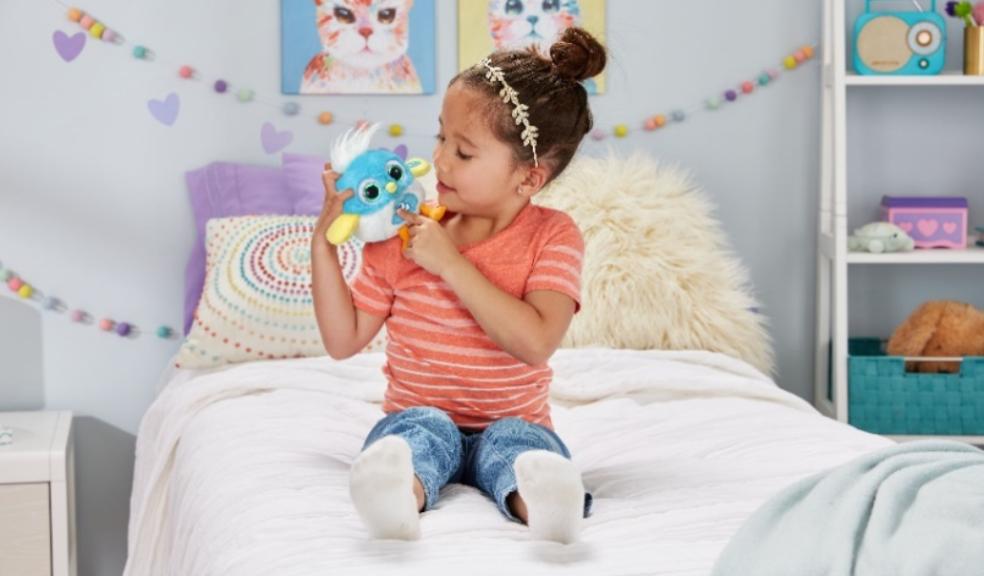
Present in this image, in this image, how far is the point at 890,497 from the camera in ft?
4.44

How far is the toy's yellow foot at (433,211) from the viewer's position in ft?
6.45

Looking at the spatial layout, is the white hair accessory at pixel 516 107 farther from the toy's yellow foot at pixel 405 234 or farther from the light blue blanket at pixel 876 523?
the light blue blanket at pixel 876 523

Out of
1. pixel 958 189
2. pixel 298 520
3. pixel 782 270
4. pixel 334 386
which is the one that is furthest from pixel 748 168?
pixel 298 520

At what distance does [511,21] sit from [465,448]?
1608 millimetres

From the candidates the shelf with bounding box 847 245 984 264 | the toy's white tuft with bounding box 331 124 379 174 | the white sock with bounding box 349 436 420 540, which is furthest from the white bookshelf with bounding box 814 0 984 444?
the white sock with bounding box 349 436 420 540

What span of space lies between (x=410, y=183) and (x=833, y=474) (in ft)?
2.31

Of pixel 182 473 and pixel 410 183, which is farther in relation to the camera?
pixel 182 473

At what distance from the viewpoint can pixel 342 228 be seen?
1849 millimetres

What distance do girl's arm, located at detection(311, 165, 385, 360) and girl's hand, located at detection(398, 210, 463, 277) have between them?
0.09m

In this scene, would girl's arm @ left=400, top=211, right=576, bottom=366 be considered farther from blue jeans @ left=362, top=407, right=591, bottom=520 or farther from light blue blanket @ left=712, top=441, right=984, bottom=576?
light blue blanket @ left=712, top=441, right=984, bottom=576

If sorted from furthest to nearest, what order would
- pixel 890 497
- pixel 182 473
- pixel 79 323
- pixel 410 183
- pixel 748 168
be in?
pixel 748 168
pixel 79 323
pixel 182 473
pixel 410 183
pixel 890 497

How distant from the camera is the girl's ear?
1.96m

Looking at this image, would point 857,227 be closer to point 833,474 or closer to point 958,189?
point 958,189

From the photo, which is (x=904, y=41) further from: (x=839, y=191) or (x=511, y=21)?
(x=511, y=21)
